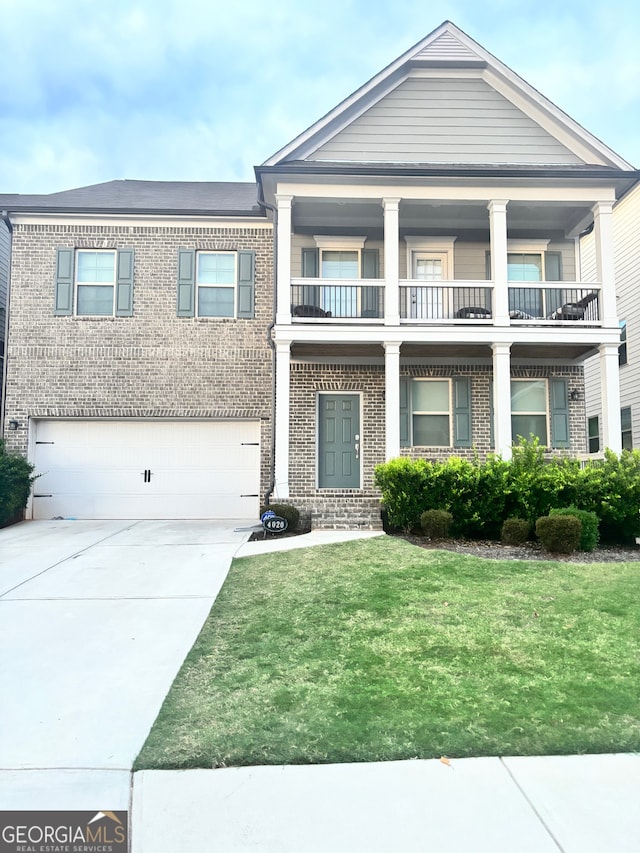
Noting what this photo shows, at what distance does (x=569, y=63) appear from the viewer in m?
48.4

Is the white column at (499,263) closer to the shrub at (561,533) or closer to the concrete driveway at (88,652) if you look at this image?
the shrub at (561,533)

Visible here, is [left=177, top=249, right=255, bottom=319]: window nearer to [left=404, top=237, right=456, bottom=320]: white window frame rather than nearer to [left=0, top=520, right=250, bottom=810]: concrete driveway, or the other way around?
[left=404, top=237, right=456, bottom=320]: white window frame

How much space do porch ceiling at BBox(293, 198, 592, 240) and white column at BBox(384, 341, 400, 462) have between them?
279 cm

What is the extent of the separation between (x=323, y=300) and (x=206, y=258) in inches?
103

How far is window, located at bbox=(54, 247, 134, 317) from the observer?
36.9 feet

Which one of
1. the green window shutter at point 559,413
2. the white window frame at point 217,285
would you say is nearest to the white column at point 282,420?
the white window frame at point 217,285

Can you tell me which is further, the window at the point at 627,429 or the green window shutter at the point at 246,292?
the window at the point at 627,429

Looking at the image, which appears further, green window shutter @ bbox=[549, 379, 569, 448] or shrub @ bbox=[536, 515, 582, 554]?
green window shutter @ bbox=[549, 379, 569, 448]

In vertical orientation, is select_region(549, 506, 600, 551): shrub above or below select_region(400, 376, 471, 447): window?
below

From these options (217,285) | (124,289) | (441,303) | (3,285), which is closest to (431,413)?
(441,303)

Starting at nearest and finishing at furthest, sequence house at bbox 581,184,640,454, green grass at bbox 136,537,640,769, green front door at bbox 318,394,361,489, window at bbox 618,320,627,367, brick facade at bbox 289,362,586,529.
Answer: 1. green grass at bbox 136,537,640,769
2. brick facade at bbox 289,362,586,529
3. green front door at bbox 318,394,361,489
4. house at bbox 581,184,640,454
5. window at bbox 618,320,627,367

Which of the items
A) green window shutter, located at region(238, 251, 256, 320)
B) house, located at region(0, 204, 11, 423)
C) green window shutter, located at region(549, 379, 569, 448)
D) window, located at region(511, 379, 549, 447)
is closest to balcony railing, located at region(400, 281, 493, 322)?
window, located at region(511, 379, 549, 447)

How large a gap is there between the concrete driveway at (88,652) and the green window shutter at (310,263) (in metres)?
6.09

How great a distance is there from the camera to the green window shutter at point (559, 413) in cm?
1123
